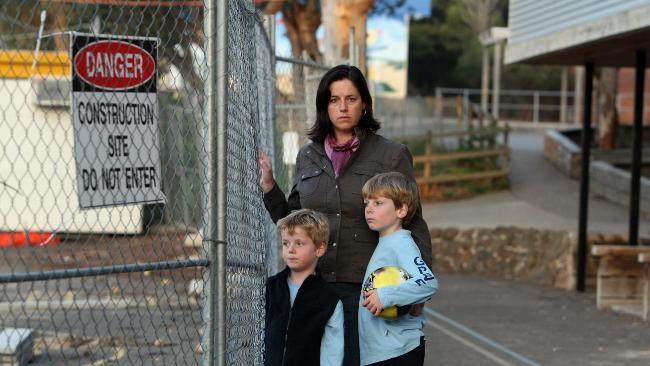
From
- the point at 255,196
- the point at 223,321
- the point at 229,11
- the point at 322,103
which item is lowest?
the point at 223,321

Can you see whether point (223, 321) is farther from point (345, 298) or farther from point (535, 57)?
point (535, 57)

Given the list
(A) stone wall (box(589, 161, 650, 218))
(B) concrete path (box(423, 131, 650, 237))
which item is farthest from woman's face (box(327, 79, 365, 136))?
(A) stone wall (box(589, 161, 650, 218))

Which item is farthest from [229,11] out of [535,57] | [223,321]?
[535,57]

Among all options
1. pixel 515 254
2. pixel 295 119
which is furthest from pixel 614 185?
pixel 295 119

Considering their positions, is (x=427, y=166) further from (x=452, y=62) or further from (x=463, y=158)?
(x=452, y=62)

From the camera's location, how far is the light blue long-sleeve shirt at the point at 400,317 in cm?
442

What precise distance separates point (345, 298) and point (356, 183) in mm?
520

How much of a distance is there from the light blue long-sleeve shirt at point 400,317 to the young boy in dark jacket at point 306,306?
0.15m

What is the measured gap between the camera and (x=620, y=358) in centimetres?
896

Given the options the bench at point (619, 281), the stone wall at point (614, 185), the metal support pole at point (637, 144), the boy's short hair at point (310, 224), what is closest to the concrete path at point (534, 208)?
the stone wall at point (614, 185)

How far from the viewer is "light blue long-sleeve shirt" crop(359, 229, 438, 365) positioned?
4.42 meters

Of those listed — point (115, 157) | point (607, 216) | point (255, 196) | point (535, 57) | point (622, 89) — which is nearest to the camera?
point (115, 157)

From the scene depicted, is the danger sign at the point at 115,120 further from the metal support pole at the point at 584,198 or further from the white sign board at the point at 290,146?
the metal support pole at the point at 584,198

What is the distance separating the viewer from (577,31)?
12.2m
